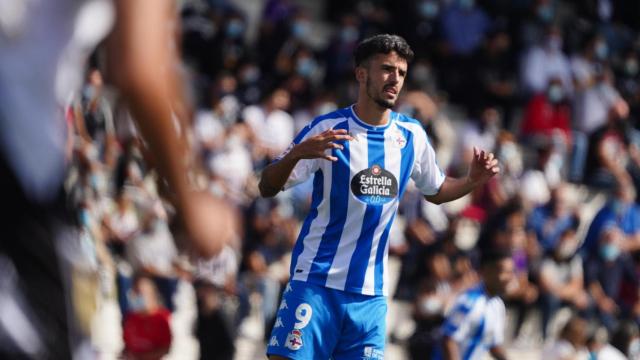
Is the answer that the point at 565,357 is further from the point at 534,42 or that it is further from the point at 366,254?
the point at 534,42

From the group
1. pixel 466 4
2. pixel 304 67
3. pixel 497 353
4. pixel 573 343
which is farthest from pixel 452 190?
pixel 466 4

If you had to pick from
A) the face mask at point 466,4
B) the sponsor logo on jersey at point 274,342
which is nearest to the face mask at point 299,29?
the face mask at point 466,4

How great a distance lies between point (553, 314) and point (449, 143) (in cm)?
351

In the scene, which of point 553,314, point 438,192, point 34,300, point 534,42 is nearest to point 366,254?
point 438,192

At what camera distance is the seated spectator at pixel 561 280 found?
544 inches

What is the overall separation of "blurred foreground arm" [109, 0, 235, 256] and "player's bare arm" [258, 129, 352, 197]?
3.26 meters

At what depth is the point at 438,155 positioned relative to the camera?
16.3 m

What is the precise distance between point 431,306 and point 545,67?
780 cm

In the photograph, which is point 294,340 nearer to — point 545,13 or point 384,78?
point 384,78

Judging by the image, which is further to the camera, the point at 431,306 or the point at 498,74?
the point at 498,74

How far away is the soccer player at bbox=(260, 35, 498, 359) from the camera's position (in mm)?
6383

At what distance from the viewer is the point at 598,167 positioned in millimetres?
17203

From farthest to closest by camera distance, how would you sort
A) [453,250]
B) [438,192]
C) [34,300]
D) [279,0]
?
[279,0], [453,250], [438,192], [34,300]

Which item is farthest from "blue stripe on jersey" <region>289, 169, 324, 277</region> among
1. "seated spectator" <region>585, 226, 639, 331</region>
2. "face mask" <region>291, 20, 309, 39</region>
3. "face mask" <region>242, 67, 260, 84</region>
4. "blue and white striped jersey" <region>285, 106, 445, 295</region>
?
"face mask" <region>291, 20, 309, 39</region>
